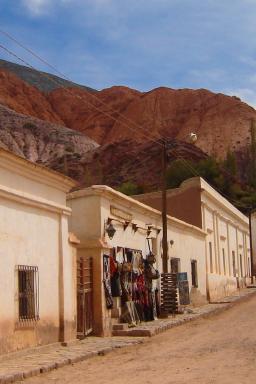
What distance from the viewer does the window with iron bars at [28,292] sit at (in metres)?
12.0

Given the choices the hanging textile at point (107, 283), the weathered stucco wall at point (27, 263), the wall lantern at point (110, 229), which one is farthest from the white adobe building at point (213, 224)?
the weathered stucco wall at point (27, 263)

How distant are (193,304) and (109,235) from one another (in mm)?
10992

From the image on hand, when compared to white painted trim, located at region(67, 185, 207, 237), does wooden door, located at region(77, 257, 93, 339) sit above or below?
below

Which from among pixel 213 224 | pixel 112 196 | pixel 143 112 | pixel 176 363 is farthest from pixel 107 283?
pixel 143 112

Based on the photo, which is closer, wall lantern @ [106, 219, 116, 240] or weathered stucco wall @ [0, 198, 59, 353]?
weathered stucco wall @ [0, 198, 59, 353]

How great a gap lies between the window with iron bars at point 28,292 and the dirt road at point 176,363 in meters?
1.56

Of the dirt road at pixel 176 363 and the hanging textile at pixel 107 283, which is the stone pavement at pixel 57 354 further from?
the hanging textile at pixel 107 283

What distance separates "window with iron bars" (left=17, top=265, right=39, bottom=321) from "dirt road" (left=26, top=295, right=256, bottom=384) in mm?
1558

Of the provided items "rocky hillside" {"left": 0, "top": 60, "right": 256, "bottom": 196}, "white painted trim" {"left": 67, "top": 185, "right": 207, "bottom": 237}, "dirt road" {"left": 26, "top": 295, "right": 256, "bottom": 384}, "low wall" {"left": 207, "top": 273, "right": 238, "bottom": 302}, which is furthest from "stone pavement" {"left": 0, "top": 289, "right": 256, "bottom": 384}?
"rocky hillside" {"left": 0, "top": 60, "right": 256, "bottom": 196}

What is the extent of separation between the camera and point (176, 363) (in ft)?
34.1

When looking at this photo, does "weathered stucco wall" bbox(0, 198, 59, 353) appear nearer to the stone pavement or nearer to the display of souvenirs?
the stone pavement

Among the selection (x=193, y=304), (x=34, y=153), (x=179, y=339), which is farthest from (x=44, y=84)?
(x=179, y=339)

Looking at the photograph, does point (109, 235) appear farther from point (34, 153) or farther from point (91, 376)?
point (34, 153)

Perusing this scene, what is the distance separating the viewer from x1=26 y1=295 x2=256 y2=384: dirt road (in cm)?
881
